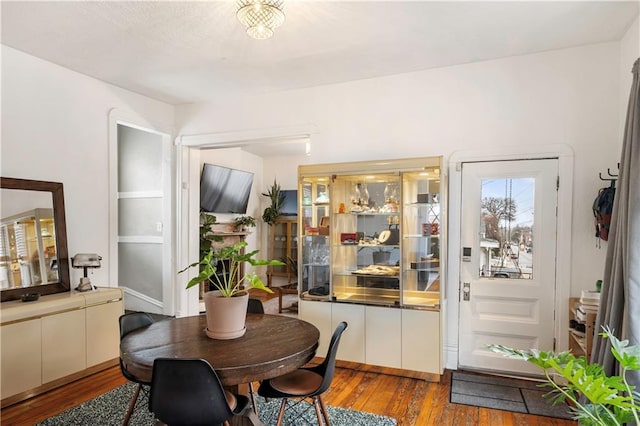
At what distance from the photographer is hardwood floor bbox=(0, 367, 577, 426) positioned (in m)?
2.78

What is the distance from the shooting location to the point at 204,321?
2.78 meters

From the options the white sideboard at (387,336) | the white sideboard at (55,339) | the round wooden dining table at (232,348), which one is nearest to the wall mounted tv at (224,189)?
the white sideboard at (55,339)

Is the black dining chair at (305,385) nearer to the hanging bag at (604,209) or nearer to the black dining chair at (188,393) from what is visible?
the black dining chair at (188,393)

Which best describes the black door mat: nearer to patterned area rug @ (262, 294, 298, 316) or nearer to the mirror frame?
patterned area rug @ (262, 294, 298, 316)

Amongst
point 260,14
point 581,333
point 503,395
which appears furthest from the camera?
point 503,395

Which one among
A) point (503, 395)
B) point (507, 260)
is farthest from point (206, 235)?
point (503, 395)

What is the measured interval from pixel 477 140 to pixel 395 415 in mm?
2452

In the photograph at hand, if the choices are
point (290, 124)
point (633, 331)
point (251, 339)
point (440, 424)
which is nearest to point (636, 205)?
point (633, 331)

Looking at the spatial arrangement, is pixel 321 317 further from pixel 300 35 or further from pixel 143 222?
pixel 143 222

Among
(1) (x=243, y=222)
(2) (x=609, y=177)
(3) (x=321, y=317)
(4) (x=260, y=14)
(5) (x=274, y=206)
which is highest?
(4) (x=260, y=14)

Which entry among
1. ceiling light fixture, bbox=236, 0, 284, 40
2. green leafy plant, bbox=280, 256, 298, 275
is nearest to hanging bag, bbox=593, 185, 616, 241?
ceiling light fixture, bbox=236, 0, 284, 40

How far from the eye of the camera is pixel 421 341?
11.4 ft

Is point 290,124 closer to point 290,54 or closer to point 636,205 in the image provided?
point 290,54

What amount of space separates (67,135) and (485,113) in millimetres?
3995
